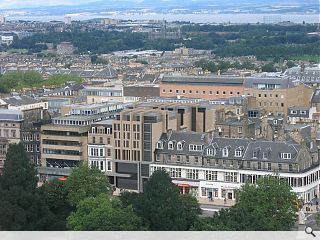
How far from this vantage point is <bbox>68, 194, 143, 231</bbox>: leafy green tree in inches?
417

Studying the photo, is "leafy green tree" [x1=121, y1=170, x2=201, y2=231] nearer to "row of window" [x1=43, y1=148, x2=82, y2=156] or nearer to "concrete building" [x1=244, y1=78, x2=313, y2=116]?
"row of window" [x1=43, y1=148, x2=82, y2=156]

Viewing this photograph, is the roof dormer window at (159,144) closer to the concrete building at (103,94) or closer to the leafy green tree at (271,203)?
the leafy green tree at (271,203)

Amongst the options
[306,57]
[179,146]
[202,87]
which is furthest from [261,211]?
[306,57]

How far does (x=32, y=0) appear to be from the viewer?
47094 millimetres

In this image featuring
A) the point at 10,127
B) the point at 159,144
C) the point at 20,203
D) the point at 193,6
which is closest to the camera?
the point at 20,203

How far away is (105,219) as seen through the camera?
10.6 m

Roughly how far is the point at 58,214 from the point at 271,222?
2.79m

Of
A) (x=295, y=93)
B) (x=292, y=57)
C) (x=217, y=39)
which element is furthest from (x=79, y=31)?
(x=295, y=93)

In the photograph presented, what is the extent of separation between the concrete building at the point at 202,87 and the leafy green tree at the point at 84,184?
8.96 meters

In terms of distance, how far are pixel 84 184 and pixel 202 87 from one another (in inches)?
380

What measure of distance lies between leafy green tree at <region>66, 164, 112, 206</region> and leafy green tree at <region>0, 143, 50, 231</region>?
2.33ft

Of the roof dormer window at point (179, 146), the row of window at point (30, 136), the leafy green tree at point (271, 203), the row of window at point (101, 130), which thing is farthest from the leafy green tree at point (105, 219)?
the row of window at point (30, 136)

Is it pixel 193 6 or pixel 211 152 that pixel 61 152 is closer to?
pixel 211 152

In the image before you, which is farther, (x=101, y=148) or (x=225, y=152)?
(x=101, y=148)
